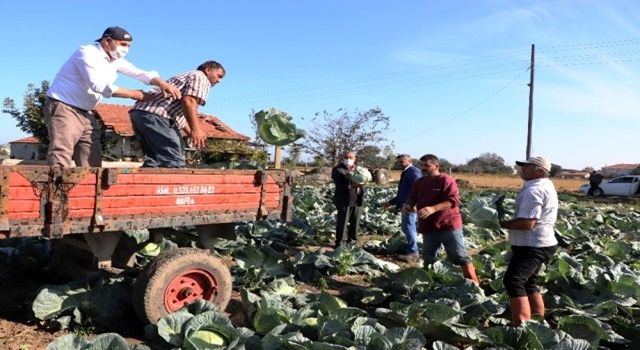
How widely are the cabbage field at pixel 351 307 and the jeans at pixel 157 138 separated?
0.89 m

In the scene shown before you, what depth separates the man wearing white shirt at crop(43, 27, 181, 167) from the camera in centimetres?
468

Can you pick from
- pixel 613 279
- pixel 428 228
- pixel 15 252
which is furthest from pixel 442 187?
pixel 15 252

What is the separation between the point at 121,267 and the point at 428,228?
3677 mm

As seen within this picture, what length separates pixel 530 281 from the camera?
5641mm

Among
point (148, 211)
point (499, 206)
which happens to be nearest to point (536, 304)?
point (148, 211)

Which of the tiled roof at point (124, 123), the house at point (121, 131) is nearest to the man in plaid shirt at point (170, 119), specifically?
the house at point (121, 131)

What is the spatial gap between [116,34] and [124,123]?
30.3 meters

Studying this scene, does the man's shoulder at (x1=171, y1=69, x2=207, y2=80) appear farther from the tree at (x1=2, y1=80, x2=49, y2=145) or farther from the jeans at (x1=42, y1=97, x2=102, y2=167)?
the tree at (x1=2, y1=80, x2=49, y2=145)

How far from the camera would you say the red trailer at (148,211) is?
13.1 feet

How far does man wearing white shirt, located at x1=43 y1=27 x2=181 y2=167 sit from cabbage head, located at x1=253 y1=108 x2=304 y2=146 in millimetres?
2376

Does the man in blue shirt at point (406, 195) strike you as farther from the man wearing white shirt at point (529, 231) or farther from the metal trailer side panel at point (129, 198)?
the metal trailer side panel at point (129, 198)

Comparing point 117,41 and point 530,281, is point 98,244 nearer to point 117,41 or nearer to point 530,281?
point 117,41

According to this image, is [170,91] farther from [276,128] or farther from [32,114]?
[32,114]

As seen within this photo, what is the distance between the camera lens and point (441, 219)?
23.2 feet
